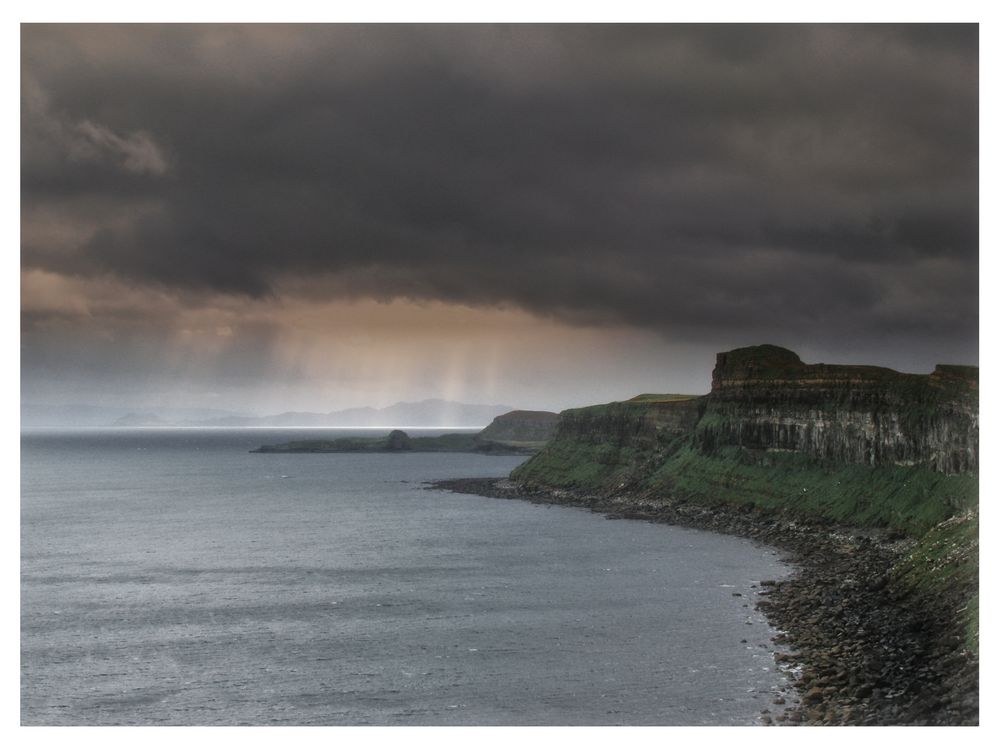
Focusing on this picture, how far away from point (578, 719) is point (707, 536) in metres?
50.7

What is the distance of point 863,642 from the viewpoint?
108 feet

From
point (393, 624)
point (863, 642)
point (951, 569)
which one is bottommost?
point (393, 624)

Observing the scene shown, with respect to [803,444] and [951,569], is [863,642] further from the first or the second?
[803,444]

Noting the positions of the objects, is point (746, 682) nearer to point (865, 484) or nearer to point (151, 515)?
point (865, 484)

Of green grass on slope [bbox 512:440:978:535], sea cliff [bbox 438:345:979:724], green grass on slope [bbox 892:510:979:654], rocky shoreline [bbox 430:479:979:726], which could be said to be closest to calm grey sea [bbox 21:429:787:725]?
rocky shoreline [bbox 430:479:979:726]

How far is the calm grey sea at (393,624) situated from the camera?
29094 millimetres

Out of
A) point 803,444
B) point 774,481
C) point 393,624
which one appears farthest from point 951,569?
point 803,444

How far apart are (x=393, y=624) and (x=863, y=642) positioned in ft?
75.0

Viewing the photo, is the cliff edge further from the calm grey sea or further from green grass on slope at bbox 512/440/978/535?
the calm grey sea

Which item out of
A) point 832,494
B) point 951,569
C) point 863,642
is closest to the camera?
point 863,642

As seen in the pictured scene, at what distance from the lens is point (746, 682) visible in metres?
30.4

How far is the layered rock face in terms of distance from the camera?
214 feet

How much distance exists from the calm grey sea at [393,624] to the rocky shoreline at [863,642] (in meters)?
1.71

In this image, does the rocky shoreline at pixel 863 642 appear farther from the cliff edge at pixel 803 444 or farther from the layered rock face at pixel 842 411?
the layered rock face at pixel 842 411
